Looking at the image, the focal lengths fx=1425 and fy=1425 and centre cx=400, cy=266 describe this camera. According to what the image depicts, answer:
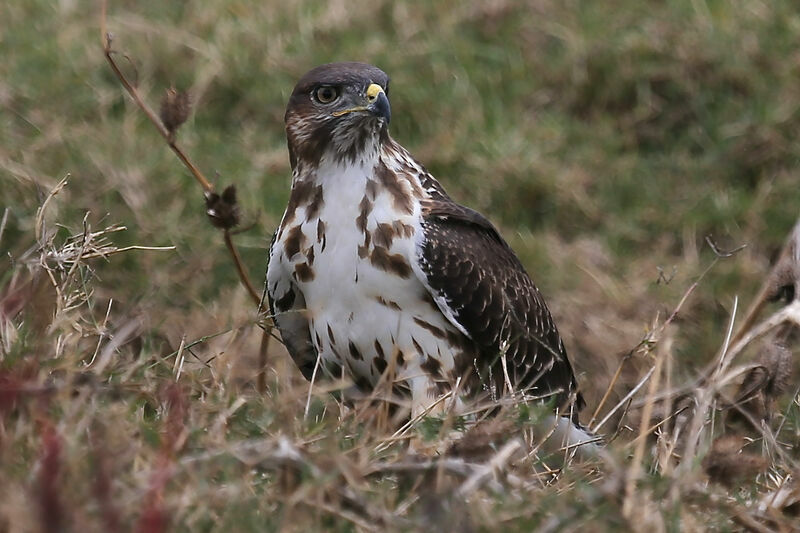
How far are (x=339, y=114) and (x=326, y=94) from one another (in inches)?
5.6

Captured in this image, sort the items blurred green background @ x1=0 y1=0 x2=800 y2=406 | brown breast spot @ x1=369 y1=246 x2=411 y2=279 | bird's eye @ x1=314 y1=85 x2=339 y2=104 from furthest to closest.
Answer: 1. blurred green background @ x1=0 y1=0 x2=800 y2=406
2. bird's eye @ x1=314 y1=85 x2=339 y2=104
3. brown breast spot @ x1=369 y1=246 x2=411 y2=279

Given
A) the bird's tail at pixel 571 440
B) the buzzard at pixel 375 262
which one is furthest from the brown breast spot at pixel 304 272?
the bird's tail at pixel 571 440

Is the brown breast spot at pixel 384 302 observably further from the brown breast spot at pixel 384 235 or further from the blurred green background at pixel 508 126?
the blurred green background at pixel 508 126

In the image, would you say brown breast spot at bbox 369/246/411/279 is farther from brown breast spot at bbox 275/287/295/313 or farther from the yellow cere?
the yellow cere

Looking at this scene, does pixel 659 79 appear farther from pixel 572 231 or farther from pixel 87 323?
pixel 87 323

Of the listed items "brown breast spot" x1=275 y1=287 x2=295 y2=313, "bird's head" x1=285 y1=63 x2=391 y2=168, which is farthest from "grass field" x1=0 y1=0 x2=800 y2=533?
"bird's head" x1=285 y1=63 x2=391 y2=168

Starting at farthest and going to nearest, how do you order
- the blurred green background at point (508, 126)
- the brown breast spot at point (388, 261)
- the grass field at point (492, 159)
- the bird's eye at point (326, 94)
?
1. the blurred green background at point (508, 126)
2. the grass field at point (492, 159)
3. the bird's eye at point (326, 94)
4. the brown breast spot at point (388, 261)

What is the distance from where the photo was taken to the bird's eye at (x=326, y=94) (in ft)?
15.1

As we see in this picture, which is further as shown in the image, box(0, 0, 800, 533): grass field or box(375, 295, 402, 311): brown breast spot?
box(0, 0, 800, 533): grass field

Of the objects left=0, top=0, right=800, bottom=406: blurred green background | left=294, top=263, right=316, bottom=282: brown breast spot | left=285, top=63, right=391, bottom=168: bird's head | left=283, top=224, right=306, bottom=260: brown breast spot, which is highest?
left=285, top=63, right=391, bottom=168: bird's head

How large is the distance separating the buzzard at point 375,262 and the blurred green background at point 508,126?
71.5 inches

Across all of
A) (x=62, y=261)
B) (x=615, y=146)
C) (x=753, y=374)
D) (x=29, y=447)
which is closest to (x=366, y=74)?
(x=62, y=261)

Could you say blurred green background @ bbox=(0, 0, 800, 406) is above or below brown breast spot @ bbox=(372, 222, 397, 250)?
below

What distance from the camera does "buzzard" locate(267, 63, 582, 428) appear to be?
4.41 metres
